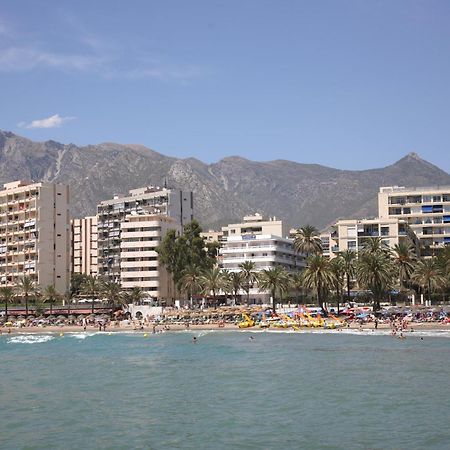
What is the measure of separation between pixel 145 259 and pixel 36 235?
20.3 m

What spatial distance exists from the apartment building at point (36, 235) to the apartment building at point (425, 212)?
5926 cm

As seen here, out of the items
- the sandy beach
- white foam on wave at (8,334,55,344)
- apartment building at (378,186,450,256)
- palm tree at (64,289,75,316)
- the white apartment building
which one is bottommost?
white foam on wave at (8,334,55,344)

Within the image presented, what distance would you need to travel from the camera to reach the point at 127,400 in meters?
37.8

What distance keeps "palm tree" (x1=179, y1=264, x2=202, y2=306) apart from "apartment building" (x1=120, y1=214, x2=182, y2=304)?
1519 centimetres

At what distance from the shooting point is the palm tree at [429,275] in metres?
98.0

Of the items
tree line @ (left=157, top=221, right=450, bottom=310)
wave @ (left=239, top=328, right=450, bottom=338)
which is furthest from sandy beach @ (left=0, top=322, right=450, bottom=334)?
tree line @ (left=157, top=221, right=450, bottom=310)

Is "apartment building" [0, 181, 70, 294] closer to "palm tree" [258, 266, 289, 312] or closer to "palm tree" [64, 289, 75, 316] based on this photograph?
"palm tree" [64, 289, 75, 316]

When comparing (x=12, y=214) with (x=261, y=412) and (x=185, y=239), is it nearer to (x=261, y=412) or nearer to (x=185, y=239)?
(x=185, y=239)

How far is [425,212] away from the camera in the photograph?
5010 inches

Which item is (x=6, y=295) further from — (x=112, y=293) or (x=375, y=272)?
(x=375, y=272)

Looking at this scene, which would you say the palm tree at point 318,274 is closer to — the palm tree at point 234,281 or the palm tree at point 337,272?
the palm tree at point 337,272

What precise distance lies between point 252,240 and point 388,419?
9639cm

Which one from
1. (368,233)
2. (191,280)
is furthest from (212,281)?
(368,233)

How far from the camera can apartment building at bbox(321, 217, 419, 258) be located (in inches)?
4727
